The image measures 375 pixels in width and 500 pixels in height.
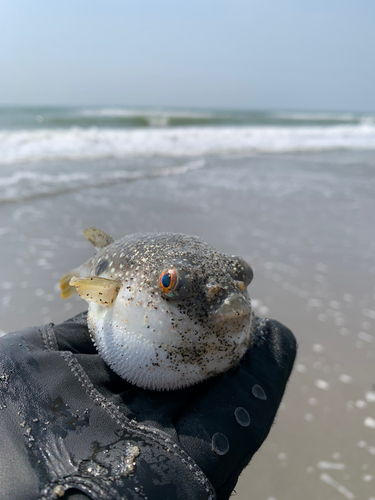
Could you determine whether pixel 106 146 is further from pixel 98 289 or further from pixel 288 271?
pixel 98 289

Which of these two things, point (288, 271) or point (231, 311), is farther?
point (288, 271)

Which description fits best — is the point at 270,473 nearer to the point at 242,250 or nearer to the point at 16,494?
the point at 16,494

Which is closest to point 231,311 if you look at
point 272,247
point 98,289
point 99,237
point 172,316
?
point 172,316

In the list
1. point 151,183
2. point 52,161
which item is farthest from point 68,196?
point 52,161

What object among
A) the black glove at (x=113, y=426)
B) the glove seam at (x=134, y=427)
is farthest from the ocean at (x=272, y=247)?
the glove seam at (x=134, y=427)

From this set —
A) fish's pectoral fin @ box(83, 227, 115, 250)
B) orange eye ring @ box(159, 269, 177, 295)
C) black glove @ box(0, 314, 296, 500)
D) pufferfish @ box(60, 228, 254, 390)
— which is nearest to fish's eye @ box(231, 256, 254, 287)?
pufferfish @ box(60, 228, 254, 390)

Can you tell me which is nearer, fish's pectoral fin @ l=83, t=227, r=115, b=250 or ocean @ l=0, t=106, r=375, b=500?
fish's pectoral fin @ l=83, t=227, r=115, b=250

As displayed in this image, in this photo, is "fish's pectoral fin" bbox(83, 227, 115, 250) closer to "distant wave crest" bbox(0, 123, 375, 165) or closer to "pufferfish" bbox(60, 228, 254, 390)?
"pufferfish" bbox(60, 228, 254, 390)
